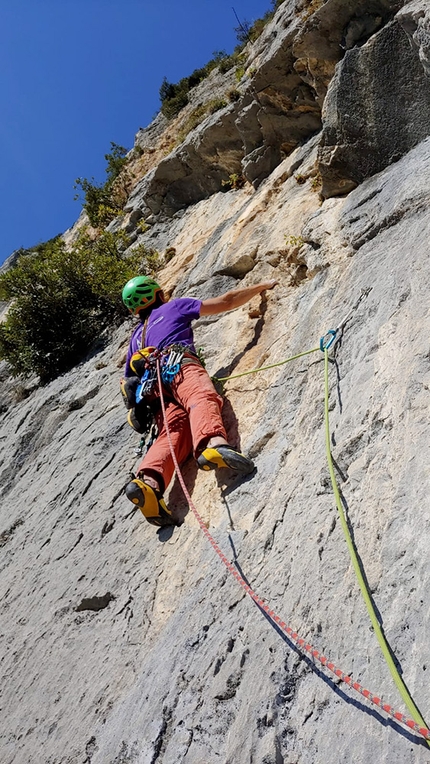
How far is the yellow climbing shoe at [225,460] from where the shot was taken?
13.5ft

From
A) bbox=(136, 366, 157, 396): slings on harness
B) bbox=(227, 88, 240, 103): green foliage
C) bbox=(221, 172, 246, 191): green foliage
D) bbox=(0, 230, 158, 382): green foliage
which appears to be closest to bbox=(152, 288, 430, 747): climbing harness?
bbox=(136, 366, 157, 396): slings on harness

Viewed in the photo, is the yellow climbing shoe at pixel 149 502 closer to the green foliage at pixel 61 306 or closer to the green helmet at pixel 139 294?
the green helmet at pixel 139 294

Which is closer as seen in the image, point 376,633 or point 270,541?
point 376,633

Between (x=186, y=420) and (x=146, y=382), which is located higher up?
(x=146, y=382)

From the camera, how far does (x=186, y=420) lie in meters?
5.08

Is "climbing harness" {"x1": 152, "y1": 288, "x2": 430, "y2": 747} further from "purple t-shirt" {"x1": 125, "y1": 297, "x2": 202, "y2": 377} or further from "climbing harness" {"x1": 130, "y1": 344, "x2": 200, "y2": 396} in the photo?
"purple t-shirt" {"x1": 125, "y1": 297, "x2": 202, "y2": 377}

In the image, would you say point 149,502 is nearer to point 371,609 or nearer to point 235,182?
point 371,609

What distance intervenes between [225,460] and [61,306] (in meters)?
7.33

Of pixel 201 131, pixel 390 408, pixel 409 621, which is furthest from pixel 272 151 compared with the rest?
pixel 409 621

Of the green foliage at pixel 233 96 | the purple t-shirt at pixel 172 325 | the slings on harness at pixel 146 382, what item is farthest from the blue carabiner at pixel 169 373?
the green foliage at pixel 233 96

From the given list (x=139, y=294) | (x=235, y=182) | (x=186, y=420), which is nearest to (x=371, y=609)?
(x=186, y=420)

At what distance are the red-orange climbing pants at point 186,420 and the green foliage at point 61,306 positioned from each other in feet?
16.6

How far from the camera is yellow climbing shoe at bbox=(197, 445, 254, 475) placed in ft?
13.5

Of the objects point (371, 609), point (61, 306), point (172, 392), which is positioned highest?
point (61, 306)
